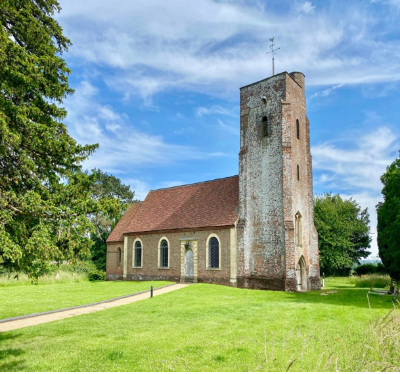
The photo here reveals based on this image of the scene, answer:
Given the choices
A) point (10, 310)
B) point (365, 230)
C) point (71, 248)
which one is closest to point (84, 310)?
point (10, 310)

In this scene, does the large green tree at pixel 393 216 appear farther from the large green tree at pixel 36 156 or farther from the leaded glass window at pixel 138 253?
the large green tree at pixel 36 156

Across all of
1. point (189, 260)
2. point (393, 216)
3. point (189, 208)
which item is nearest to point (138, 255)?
point (189, 260)

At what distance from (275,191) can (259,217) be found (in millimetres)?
2106

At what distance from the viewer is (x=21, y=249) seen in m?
7.66

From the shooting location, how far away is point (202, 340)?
9539mm

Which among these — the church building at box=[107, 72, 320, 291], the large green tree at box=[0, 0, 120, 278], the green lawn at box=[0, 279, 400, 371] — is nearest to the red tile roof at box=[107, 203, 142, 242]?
the church building at box=[107, 72, 320, 291]

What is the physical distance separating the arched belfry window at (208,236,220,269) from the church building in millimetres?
72

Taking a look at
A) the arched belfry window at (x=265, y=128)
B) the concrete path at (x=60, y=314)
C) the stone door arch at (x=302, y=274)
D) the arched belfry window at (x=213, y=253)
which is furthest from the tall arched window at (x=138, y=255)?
the arched belfry window at (x=265, y=128)

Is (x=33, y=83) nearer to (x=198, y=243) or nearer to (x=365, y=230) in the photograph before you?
(x=198, y=243)

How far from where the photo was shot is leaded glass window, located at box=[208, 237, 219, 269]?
26.5m

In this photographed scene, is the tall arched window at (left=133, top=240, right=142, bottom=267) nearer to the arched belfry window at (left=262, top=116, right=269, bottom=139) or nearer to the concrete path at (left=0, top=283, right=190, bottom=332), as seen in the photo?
the concrete path at (left=0, top=283, right=190, bottom=332)

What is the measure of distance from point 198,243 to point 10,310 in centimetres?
1447

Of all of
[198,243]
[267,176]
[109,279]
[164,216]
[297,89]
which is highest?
[297,89]

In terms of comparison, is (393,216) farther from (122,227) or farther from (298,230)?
(122,227)
